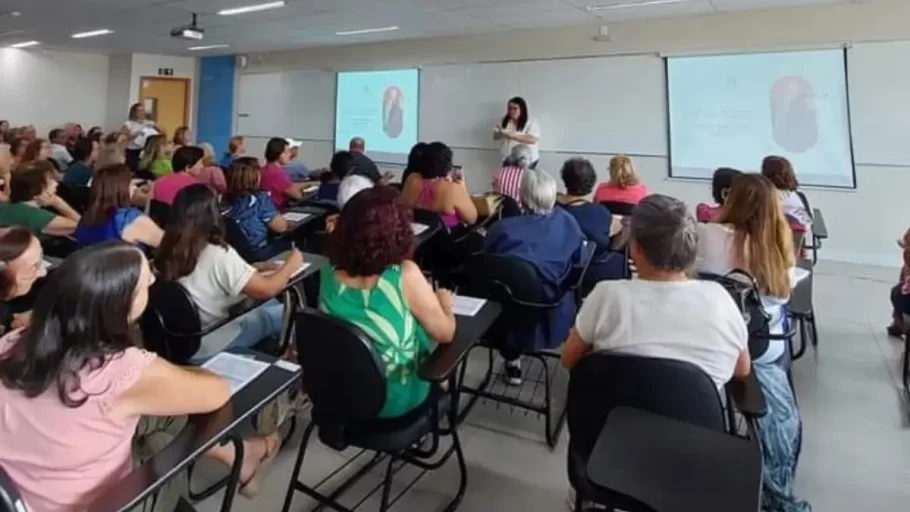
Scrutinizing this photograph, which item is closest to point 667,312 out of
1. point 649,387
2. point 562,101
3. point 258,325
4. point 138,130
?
point 649,387

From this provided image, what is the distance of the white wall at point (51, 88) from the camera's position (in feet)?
35.9

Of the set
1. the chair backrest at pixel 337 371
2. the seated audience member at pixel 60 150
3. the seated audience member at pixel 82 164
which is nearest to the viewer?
the chair backrest at pixel 337 371

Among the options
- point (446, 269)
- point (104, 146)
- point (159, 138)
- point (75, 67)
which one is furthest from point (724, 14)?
point (75, 67)

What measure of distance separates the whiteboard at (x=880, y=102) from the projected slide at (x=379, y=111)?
5073 mm

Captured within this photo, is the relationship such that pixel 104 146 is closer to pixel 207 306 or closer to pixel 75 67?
pixel 207 306

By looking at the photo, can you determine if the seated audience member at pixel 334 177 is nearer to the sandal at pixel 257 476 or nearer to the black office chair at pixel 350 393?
the sandal at pixel 257 476

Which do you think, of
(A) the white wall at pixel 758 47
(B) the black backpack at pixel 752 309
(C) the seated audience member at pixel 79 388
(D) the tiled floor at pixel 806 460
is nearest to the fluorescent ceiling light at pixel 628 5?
(A) the white wall at pixel 758 47

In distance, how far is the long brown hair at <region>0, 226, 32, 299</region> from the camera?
1967 millimetres

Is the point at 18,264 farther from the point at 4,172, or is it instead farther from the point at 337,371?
the point at 4,172

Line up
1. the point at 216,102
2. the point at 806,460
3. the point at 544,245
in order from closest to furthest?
the point at 806,460
the point at 544,245
the point at 216,102

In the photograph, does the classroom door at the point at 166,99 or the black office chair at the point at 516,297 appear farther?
the classroom door at the point at 166,99

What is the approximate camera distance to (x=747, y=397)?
5.34 feet

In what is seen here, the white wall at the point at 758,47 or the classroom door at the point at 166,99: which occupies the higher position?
the classroom door at the point at 166,99

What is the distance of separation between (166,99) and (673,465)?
1229 cm
